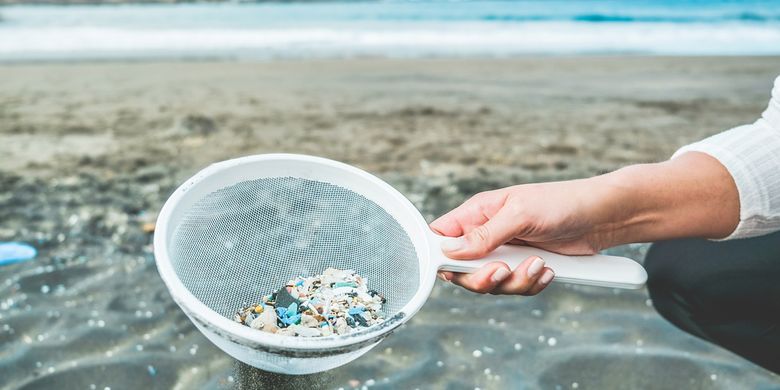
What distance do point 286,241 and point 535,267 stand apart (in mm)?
821

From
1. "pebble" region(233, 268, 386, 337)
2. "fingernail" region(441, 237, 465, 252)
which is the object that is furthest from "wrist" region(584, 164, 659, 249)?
"pebble" region(233, 268, 386, 337)

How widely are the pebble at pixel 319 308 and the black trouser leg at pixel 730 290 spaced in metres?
1.04

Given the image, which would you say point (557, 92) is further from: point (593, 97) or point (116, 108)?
point (116, 108)

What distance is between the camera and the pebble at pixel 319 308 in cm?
147

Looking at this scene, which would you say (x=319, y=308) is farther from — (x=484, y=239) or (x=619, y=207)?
(x=619, y=207)

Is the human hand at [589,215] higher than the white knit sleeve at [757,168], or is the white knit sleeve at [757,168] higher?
the white knit sleeve at [757,168]

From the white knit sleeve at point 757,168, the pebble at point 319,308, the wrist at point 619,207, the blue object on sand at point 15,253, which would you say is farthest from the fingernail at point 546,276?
the blue object on sand at point 15,253

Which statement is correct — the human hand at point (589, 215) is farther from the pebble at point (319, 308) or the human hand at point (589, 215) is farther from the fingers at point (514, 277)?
the pebble at point (319, 308)

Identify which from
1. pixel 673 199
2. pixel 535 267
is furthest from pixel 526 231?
Answer: pixel 673 199

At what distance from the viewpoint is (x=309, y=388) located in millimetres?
1905

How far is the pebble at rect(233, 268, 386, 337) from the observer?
4.82 ft

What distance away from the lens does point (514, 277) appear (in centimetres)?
153

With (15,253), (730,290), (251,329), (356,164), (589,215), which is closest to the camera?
(251,329)

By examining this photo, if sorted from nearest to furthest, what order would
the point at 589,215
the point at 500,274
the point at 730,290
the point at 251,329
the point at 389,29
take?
the point at 251,329 < the point at 500,274 < the point at 589,215 < the point at 730,290 < the point at 389,29
